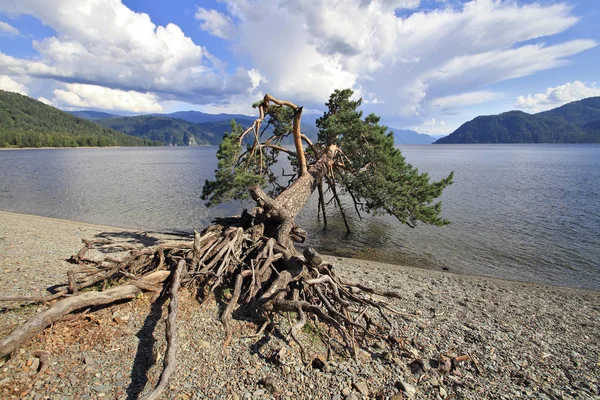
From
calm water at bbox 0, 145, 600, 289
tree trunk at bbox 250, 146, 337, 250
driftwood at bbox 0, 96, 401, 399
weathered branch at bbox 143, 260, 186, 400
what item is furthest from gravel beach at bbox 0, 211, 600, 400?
calm water at bbox 0, 145, 600, 289

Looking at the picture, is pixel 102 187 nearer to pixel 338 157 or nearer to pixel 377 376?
pixel 338 157

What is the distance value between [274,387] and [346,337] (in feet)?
5.31

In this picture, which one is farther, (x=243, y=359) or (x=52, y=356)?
(x=243, y=359)

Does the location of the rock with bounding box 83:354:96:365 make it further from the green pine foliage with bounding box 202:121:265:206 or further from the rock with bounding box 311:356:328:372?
the green pine foliage with bounding box 202:121:265:206

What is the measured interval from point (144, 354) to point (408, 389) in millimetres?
4329

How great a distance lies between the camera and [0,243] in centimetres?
1190

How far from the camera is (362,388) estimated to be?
4.71m

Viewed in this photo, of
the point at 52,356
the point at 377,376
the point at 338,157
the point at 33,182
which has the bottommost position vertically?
the point at 33,182

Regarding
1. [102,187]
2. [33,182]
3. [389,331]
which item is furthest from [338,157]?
[33,182]

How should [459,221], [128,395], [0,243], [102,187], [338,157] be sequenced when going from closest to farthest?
[128,395] < [0,243] < [338,157] < [459,221] < [102,187]

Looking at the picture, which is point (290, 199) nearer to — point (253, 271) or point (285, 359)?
point (253, 271)

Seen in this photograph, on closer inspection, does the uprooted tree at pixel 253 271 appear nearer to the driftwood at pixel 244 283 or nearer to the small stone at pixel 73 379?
the driftwood at pixel 244 283

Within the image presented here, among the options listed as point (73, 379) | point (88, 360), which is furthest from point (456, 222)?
point (73, 379)

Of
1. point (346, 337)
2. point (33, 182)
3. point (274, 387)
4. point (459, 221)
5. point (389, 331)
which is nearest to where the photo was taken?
point (274, 387)
